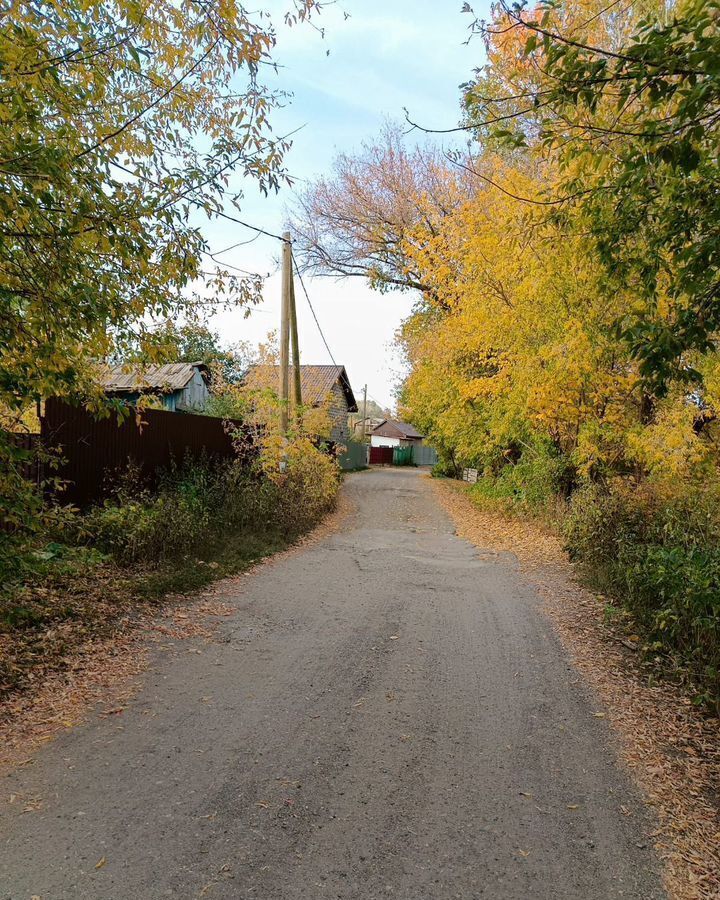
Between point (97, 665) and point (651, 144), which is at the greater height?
point (651, 144)

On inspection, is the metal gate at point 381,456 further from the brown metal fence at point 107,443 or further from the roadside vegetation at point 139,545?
the brown metal fence at point 107,443

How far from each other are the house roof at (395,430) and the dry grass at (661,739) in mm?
74492

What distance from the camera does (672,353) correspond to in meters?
4.23

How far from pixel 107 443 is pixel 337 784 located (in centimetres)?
669

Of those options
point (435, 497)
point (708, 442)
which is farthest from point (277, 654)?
point (435, 497)

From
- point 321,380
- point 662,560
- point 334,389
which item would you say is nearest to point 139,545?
point 662,560

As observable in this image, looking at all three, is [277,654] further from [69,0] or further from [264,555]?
[69,0]

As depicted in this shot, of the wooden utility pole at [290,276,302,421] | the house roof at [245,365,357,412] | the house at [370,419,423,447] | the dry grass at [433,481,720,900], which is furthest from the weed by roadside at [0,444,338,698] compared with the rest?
the house at [370,419,423,447]

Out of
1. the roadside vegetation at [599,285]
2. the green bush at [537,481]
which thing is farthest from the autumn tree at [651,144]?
the green bush at [537,481]

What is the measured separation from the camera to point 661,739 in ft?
13.6

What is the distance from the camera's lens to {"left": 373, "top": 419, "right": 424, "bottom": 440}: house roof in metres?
82.7

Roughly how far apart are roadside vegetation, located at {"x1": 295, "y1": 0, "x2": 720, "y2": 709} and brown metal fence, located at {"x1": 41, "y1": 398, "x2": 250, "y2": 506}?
513 centimetres

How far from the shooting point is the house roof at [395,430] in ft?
271

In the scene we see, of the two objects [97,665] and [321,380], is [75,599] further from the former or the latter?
[321,380]
